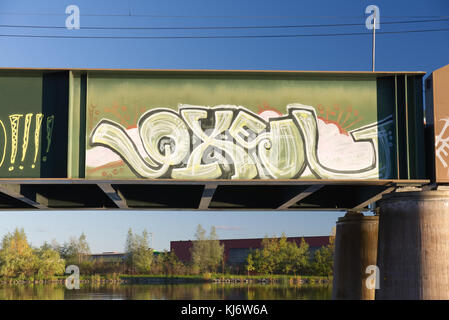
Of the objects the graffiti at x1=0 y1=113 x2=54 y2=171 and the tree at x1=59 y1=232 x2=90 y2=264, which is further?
the tree at x1=59 y1=232 x2=90 y2=264

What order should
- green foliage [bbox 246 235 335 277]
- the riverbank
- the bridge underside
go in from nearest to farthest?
the bridge underside, green foliage [bbox 246 235 335 277], the riverbank

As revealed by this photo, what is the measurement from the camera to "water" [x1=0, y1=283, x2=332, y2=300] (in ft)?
298

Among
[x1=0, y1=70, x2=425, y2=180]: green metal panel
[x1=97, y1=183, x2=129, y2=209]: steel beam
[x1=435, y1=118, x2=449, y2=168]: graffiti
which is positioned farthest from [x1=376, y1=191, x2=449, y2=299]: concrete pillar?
[x1=97, y1=183, x2=129, y2=209]: steel beam

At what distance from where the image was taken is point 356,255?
2927 centimetres

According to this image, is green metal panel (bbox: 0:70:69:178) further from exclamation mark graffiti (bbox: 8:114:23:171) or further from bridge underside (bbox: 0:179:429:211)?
bridge underside (bbox: 0:179:429:211)

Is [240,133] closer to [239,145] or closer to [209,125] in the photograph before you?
[239,145]

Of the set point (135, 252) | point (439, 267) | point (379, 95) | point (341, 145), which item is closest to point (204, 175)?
point (341, 145)

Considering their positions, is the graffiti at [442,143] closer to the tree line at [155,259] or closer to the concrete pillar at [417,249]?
the concrete pillar at [417,249]

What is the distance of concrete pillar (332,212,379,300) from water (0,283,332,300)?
190 ft

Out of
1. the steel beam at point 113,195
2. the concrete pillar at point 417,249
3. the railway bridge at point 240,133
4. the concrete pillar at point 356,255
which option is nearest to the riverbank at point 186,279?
the concrete pillar at point 356,255

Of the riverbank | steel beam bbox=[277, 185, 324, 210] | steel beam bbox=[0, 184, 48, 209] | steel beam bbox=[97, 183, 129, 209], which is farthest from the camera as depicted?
the riverbank

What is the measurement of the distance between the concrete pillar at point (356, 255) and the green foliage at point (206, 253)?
319 feet

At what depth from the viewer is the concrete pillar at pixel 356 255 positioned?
29031 millimetres

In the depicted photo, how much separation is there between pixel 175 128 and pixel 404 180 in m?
8.23
